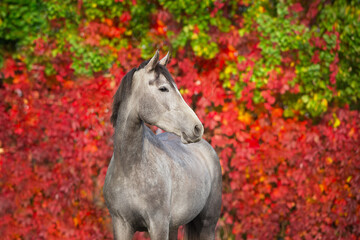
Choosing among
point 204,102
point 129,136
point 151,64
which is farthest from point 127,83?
point 204,102

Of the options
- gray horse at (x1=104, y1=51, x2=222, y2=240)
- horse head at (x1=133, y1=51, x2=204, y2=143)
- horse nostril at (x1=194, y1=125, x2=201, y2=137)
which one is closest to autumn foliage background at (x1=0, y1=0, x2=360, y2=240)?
gray horse at (x1=104, y1=51, x2=222, y2=240)

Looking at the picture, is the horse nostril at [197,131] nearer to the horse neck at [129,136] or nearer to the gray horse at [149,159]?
the gray horse at [149,159]

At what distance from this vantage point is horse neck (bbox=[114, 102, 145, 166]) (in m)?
3.28

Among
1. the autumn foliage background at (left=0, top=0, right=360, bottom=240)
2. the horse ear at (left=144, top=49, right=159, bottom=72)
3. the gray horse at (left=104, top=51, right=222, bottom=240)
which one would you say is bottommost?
the autumn foliage background at (left=0, top=0, right=360, bottom=240)

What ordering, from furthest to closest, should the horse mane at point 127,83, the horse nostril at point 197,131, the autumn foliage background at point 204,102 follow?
the autumn foliage background at point 204,102
the horse mane at point 127,83
the horse nostril at point 197,131

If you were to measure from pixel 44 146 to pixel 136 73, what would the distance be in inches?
132

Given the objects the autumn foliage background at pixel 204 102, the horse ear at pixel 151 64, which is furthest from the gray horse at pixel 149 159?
the autumn foliage background at pixel 204 102

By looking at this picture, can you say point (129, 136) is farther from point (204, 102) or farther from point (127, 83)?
point (204, 102)

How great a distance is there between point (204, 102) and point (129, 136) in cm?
290

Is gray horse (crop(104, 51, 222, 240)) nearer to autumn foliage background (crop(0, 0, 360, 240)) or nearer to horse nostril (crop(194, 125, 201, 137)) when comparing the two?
horse nostril (crop(194, 125, 201, 137))

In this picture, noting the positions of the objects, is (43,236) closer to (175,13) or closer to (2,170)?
(2,170)

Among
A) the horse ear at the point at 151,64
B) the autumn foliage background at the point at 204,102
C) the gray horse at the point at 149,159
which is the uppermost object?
the horse ear at the point at 151,64

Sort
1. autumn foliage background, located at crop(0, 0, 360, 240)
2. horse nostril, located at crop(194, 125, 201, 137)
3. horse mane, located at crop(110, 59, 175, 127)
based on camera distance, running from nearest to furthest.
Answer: horse nostril, located at crop(194, 125, 201, 137), horse mane, located at crop(110, 59, 175, 127), autumn foliage background, located at crop(0, 0, 360, 240)

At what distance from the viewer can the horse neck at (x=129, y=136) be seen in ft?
10.8
